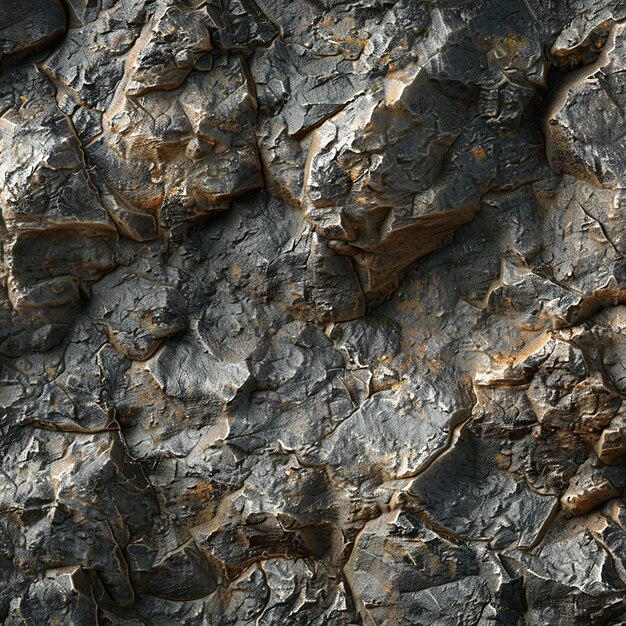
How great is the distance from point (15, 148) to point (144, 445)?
32.0 inches

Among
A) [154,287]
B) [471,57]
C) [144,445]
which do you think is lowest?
[144,445]

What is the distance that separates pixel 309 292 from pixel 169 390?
436 mm

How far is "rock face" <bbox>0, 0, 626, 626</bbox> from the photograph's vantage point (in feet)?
7.70

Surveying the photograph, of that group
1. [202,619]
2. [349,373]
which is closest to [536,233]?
[349,373]

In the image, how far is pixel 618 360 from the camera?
2.36 meters

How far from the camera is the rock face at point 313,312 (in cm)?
235

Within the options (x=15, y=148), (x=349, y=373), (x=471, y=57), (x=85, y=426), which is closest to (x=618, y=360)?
(x=349, y=373)

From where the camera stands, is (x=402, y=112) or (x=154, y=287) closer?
(x=402, y=112)

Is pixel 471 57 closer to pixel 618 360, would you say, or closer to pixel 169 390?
pixel 618 360

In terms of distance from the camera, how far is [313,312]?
2480 millimetres

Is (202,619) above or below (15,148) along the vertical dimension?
below

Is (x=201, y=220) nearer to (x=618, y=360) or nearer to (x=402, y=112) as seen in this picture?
(x=402, y=112)

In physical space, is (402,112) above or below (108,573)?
above

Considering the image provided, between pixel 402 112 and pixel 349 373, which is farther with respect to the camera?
pixel 349 373
